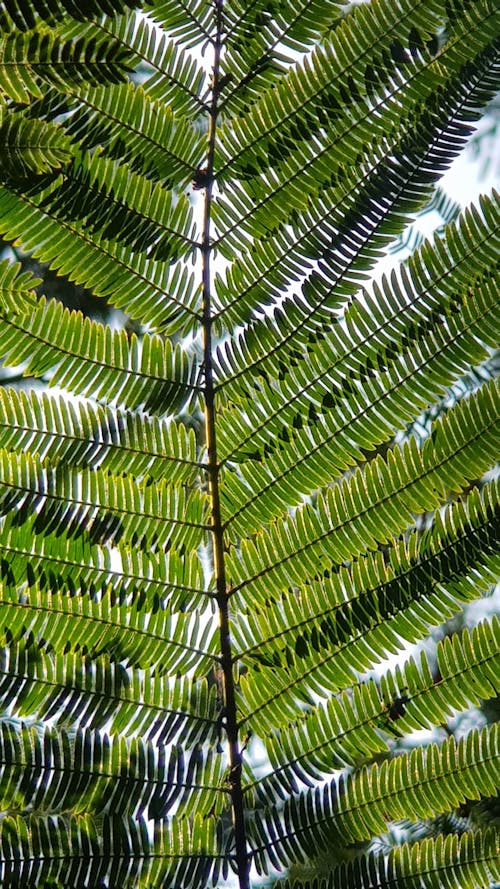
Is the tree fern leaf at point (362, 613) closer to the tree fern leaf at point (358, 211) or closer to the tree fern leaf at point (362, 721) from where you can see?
the tree fern leaf at point (362, 721)

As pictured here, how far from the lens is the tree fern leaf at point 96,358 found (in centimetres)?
136

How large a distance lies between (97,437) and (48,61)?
0.58 metres

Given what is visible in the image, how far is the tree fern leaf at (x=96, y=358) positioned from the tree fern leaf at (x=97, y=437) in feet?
0.13

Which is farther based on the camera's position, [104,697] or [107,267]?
[107,267]

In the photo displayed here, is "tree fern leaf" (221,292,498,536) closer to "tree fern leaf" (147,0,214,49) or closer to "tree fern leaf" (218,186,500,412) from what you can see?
"tree fern leaf" (218,186,500,412)

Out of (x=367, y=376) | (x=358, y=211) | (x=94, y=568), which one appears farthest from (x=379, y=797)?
(x=358, y=211)

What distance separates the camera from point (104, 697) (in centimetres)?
129

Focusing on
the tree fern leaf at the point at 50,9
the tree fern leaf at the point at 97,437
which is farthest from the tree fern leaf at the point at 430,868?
the tree fern leaf at the point at 50,9

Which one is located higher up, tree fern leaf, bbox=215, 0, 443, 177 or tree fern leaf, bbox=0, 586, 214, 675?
tree fern leaf, bbox=215, 0, 443, 177

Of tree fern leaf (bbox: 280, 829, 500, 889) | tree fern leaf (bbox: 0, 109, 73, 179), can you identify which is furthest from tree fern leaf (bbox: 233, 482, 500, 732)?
tree fern leaf (bbox: 0, 109, 73, 179)

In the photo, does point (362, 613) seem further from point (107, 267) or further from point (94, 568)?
point (107, 267)

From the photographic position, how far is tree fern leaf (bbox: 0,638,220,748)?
1247mm

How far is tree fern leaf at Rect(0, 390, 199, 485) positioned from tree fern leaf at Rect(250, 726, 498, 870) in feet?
1.85

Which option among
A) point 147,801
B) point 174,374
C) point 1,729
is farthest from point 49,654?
point 174,374
